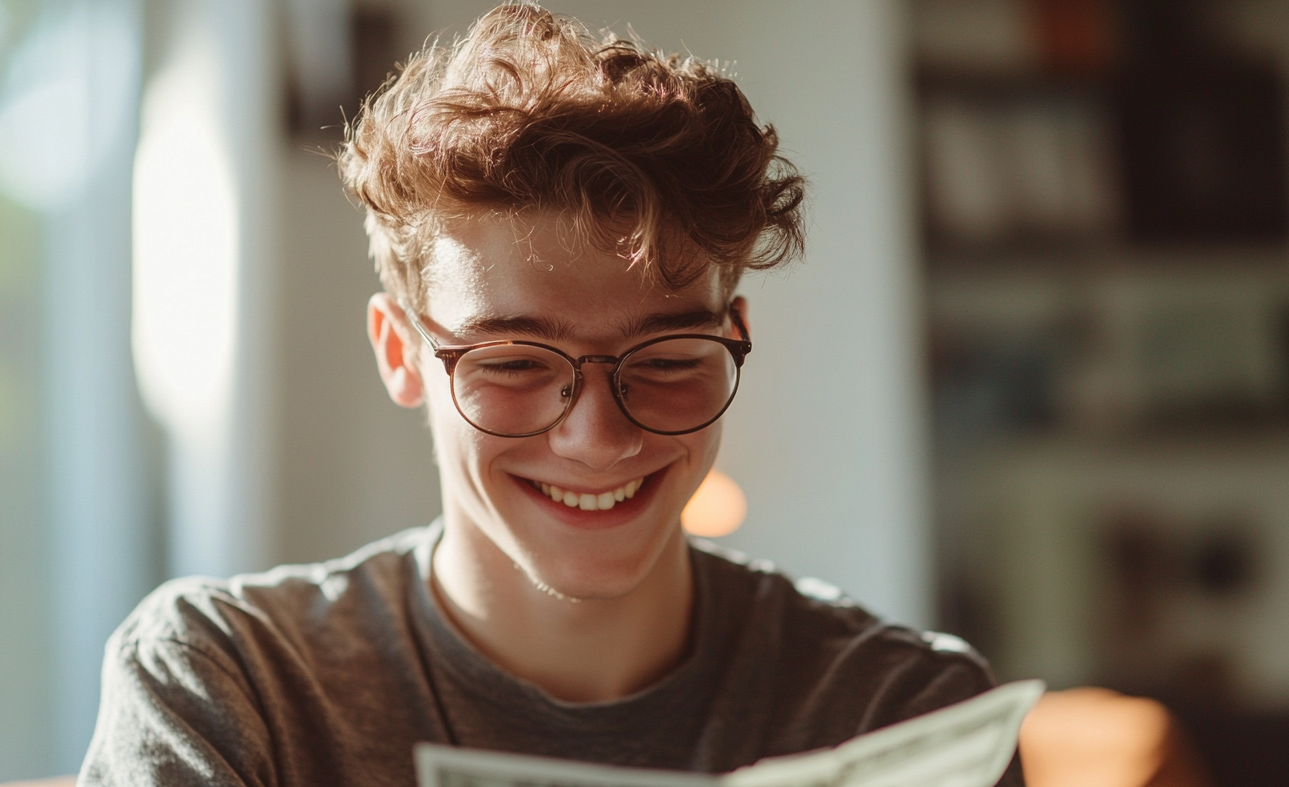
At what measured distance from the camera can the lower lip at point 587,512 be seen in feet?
3.60

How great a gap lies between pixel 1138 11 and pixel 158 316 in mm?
2515

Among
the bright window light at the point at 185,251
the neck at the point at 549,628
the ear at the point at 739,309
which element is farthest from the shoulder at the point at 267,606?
the bright window light at the point at 185,251

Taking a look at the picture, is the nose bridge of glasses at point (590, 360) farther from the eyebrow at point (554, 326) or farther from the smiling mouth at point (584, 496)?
the smiling mouth at point (584, 496)

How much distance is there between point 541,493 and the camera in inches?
43.7

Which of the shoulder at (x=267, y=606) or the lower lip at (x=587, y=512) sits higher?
the lower lip at (x=587, y=512)

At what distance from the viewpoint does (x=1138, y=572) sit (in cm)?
284

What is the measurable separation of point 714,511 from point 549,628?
1.56m

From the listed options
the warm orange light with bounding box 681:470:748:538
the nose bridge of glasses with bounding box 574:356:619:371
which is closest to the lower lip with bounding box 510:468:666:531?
the nose bridge of glasses with bounding box 574:356:619:371

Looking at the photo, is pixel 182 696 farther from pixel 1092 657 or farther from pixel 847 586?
pixel 1092 657

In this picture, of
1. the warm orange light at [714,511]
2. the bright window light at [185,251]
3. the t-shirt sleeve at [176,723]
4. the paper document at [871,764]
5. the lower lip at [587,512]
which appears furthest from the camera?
the warm orange light at [714,511]

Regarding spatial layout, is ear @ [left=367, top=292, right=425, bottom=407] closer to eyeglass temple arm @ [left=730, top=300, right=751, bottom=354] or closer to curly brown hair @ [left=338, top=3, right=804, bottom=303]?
curly brown hair @ [left=338, top=3, right=804, bottom=303]

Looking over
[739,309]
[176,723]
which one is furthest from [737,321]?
[176,723]

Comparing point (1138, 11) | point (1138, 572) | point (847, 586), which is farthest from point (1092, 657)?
point (1138, 11)

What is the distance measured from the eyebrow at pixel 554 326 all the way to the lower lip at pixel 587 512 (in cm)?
15
